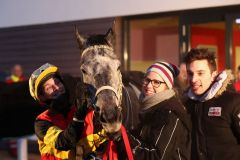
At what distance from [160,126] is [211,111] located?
46cm

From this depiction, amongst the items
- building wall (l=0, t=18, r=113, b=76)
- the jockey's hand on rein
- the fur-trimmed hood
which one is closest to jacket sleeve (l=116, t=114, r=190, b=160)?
the jockey's hand on rein

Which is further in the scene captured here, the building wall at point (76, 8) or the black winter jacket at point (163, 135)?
the building wall at point (76, 8)

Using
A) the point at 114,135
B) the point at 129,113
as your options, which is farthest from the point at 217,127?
the point at 129,113

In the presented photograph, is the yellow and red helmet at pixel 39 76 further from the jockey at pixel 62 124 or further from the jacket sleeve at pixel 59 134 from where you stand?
the jacket sleeve at pixel 59 134

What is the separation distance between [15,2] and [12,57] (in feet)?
4.55

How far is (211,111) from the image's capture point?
3.07m

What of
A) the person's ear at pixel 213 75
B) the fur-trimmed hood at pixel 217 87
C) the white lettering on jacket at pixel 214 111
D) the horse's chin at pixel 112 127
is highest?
the person's ear at pixel 213 75

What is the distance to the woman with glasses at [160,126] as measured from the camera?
9.14 ft

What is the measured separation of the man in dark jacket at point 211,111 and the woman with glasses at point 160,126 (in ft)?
0.49

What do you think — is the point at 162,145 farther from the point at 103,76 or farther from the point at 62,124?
the point at 62,124

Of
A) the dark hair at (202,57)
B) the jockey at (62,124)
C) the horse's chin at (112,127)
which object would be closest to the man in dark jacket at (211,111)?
the dark hair at (202,57)

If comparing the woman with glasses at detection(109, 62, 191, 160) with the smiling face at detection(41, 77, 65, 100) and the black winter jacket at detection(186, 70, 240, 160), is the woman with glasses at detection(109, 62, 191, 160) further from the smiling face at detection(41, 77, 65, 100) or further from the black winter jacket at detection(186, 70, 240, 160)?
the smiling face at detection(41, 77, 65, 100)

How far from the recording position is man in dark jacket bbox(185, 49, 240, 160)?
3000 mm

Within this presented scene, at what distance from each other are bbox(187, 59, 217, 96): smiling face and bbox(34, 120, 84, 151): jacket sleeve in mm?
873
